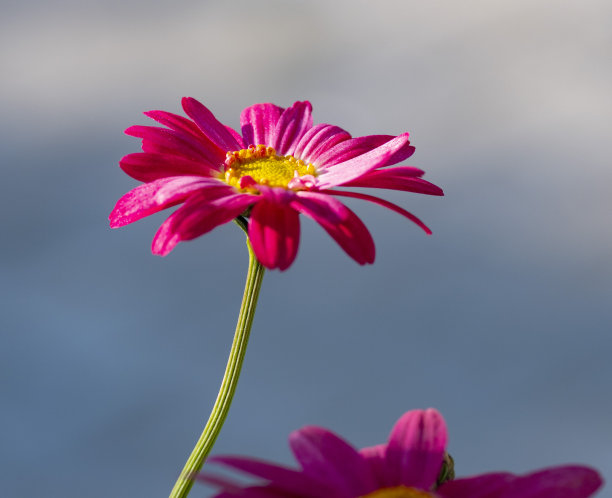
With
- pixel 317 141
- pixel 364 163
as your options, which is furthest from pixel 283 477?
pixel 317 141

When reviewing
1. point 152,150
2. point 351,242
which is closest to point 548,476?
point 351,242

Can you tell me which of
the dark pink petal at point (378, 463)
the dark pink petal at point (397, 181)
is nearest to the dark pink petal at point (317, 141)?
the dark pink petal at point (397, 181)

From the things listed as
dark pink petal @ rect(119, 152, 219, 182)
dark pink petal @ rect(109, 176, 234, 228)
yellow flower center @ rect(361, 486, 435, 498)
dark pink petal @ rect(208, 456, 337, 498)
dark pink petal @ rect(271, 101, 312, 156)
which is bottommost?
yellow flower center @ rect(361, 486, 435, 498)

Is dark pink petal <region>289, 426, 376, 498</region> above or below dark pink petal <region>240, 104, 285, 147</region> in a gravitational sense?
below

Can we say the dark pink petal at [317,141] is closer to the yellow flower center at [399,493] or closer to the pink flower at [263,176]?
the pink flower at [263,176]

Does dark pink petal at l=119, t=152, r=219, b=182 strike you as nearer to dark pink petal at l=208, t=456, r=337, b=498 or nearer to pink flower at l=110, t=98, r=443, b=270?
pink flower at l=110, t=98, r=443, b=270

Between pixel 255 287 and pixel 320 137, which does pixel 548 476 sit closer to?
pixel 255 287

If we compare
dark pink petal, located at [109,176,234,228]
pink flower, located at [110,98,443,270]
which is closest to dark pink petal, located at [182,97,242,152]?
pink flower, located at [110,98,443,270]
